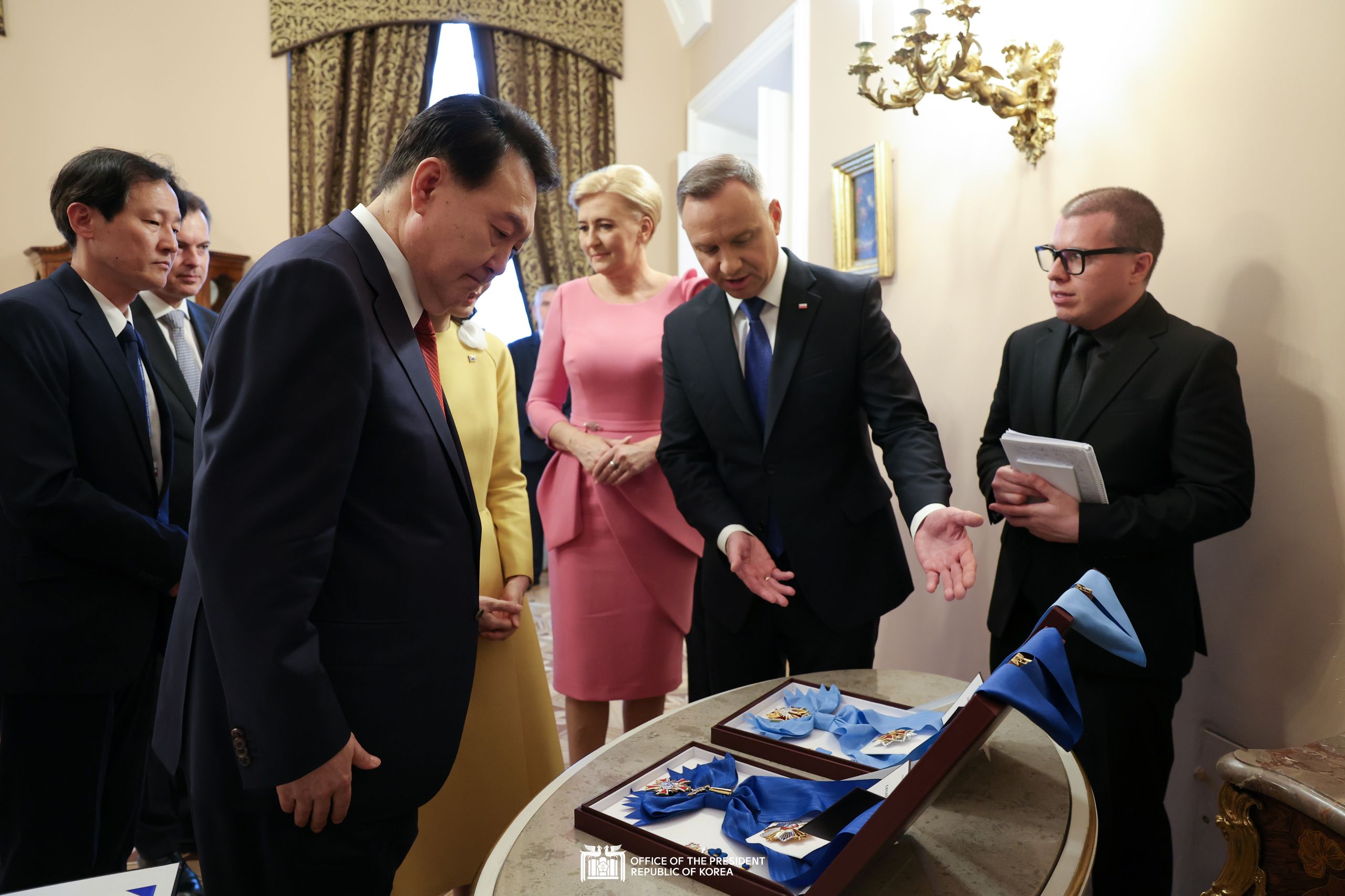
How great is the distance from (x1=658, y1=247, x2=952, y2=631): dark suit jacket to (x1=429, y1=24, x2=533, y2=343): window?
405cm

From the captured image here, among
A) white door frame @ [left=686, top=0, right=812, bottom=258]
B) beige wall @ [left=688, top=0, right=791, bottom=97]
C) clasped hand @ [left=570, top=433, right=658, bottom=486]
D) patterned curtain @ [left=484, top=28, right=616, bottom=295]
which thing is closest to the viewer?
clasped hand @ [left=570, top=433, right=658, bottom=486]

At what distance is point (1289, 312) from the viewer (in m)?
1.97

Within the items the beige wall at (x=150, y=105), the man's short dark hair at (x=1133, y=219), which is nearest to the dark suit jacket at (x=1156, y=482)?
the man's short dark hair at (x=1133, y=219)

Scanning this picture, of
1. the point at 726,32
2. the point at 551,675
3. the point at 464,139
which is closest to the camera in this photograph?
the point at 464,139

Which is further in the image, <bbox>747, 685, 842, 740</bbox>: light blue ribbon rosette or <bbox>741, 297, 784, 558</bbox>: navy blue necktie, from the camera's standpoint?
<bbox>741, 297, 784, 558</bbox>: navy blue necktie

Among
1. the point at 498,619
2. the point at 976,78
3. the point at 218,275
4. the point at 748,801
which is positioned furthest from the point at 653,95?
the point at 748,801

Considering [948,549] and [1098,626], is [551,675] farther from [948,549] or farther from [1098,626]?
[1098,626]

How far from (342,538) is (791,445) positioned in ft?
3.65

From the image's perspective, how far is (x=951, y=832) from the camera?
113cm

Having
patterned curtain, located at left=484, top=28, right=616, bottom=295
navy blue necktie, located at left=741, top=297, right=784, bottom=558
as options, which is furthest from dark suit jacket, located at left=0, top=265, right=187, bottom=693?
patterned curtain, located at left=484, top=28, right=616, bottom=295

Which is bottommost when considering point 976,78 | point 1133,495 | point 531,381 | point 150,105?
point 1133,495

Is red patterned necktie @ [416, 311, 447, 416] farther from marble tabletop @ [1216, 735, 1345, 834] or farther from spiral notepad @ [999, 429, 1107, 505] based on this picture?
marble tabletop @ [1216, 735, 1345, 834]

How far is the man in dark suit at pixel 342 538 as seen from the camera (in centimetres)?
106

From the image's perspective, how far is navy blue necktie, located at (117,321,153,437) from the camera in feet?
6.90
